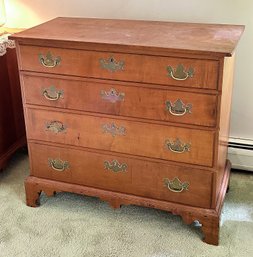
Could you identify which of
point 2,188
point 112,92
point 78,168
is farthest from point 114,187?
point 2,188

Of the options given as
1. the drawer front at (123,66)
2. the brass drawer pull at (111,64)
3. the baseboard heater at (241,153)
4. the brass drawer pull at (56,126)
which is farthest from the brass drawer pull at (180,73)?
the baseboard heater at (241,153)

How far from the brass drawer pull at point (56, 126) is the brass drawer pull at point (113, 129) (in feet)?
0.62

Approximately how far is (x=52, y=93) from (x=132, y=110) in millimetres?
355

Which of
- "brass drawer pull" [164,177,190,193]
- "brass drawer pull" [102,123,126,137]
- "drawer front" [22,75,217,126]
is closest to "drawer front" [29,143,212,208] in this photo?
"brass drawer pull" [164,177,190,193]

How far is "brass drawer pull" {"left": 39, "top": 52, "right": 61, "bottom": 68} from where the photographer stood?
180 cm

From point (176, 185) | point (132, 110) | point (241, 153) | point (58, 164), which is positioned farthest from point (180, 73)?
point (241, 153)

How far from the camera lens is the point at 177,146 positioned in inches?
69.2

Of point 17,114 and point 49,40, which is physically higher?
point 49,40

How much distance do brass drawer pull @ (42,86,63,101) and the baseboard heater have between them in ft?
3.13

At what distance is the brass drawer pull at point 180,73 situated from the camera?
162 cm

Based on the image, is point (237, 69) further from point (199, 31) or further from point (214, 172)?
point (214, 172)

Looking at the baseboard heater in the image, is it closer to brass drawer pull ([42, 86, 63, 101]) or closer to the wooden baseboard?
brass drawer pull ([42, 86, 63, 101])

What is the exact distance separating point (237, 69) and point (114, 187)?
84 centimetres

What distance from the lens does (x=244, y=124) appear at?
7.52 ft
